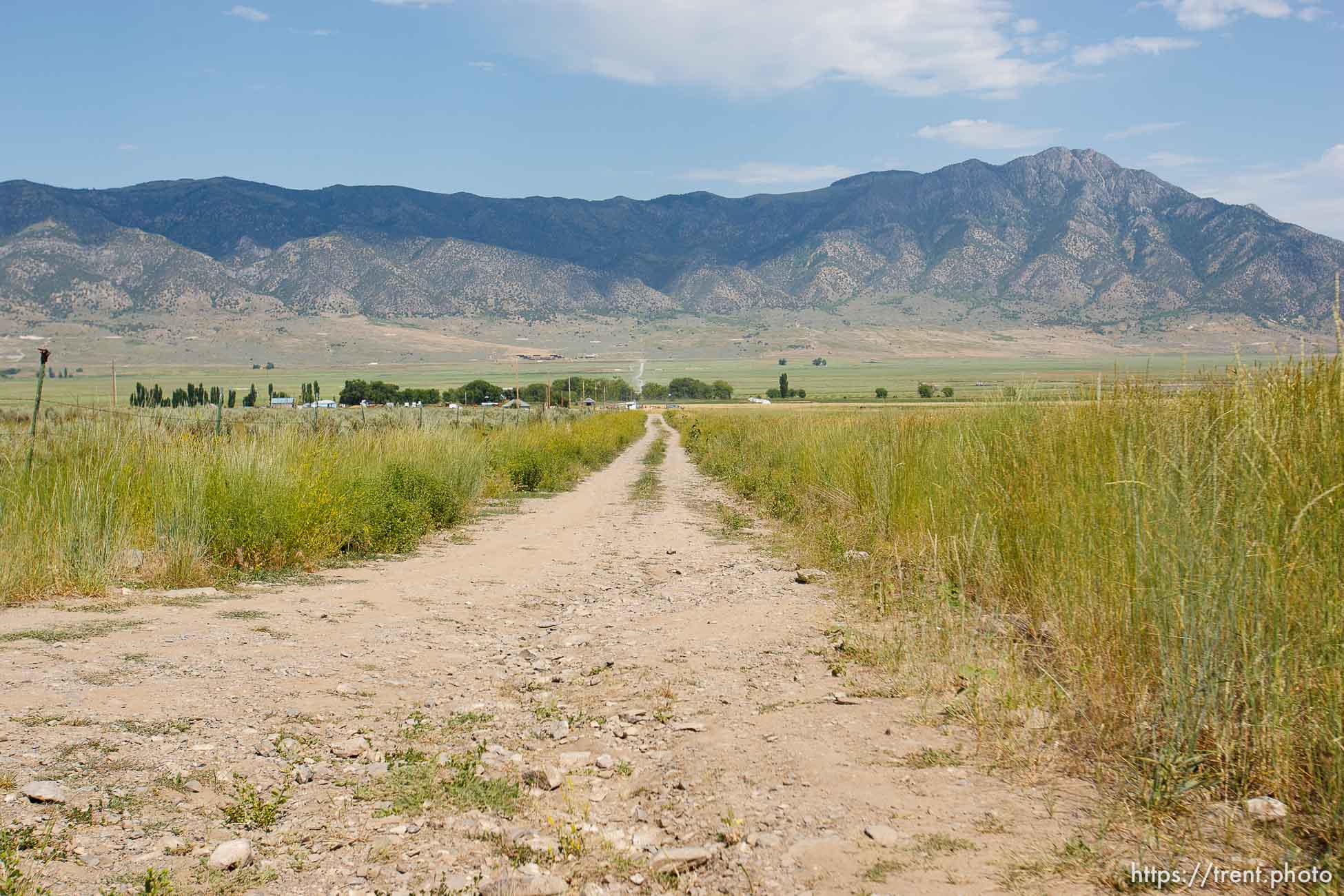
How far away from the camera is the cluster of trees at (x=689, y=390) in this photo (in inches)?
5049

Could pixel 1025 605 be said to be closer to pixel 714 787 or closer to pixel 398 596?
pixel 714 787

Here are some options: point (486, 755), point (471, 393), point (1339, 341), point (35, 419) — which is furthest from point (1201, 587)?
point (471, 393)

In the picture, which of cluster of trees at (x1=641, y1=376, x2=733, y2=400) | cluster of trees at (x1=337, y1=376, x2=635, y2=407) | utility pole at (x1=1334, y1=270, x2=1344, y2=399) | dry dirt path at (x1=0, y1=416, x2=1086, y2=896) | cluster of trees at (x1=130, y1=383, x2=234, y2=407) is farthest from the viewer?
cluster of trees at (x1=641, y1=376, x2=733, y2=400)

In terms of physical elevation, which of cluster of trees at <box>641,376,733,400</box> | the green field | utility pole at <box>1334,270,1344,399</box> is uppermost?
utility pole at <box>1334,270,1344,399</box>

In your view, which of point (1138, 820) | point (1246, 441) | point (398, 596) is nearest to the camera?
Result: point (1138, 820)

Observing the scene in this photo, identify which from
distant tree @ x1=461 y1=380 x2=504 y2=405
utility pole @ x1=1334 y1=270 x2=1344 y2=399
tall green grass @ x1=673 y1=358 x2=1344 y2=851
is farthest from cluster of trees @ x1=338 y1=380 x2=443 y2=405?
utility pole @ x1=1334 y1=270 x2=1344 y2=399

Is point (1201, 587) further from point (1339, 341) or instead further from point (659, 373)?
point (659, 373)

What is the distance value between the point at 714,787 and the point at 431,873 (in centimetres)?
130

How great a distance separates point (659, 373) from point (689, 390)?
114ft

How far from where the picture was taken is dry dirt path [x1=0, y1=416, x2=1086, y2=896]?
138 inches

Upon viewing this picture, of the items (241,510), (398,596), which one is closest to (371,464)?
(241,510)

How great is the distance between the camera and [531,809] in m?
4.19

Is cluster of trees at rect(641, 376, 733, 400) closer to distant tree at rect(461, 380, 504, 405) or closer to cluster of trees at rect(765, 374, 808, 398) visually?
cluster of trees at rect(765, 374, 808, 398)

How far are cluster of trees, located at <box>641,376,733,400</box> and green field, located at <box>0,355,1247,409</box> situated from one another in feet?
12.4
